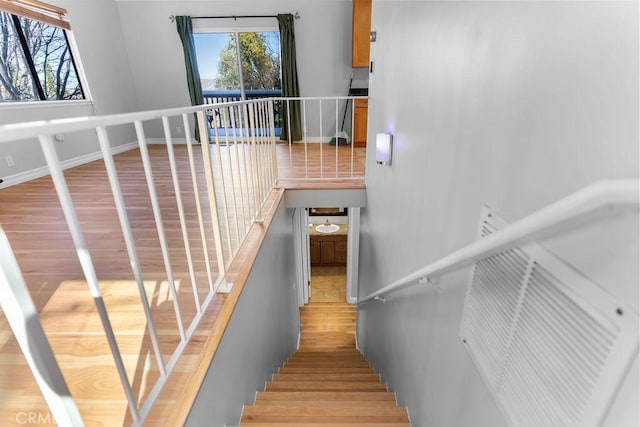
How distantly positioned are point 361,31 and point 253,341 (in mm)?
4419

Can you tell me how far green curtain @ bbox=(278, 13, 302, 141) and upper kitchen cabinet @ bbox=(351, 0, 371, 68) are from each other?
1050 millimetres

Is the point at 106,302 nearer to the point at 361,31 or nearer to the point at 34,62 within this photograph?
the point at 34,62

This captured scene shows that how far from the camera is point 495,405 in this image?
93cm

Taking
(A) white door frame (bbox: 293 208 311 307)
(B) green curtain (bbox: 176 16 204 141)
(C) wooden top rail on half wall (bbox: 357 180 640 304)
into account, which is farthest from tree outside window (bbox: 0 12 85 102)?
(C) wooden top rail on half wall (bbox: 357 180 640 304)

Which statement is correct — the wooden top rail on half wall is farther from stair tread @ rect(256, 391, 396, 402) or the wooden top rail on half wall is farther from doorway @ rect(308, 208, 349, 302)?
doorway @ rect(308, 208, 349, 302)

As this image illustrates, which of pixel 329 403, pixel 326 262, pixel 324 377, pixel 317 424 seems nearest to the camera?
pixel 317 424

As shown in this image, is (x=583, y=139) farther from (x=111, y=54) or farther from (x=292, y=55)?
(x=111, y=54)

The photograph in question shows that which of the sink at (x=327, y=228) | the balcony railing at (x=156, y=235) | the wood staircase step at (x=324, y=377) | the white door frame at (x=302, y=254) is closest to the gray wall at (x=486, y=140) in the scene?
the wood staircase step at (x=324, y=377)

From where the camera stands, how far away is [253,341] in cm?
204

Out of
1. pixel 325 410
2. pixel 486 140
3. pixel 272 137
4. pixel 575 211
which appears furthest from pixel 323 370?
pixel 575 211

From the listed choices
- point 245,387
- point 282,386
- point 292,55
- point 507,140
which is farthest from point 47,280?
point 292,55

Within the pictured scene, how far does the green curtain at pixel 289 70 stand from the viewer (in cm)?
496

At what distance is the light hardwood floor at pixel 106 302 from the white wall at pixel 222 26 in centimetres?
317

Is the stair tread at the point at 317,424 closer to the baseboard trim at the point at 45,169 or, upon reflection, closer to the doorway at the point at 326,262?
the baseboard trim at the point at 45,169
